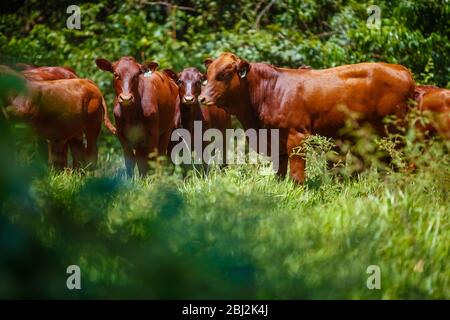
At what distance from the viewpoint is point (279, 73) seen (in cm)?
934

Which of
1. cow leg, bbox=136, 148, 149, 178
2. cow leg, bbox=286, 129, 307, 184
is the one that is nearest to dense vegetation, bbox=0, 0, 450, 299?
cow leg, bbox=286, 129, 307, 184

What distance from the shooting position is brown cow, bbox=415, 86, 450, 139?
29.1 feet

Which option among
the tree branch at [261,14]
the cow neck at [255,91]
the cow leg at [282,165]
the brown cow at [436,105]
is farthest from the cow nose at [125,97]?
the tree branch at [261,14]

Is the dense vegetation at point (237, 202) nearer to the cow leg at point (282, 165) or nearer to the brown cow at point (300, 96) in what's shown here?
the cow leg at point (282, 165)

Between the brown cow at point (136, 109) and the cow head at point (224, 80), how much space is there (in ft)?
3.06

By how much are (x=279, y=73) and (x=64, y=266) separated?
6884 mm

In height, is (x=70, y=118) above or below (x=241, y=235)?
below

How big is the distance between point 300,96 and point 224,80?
0.87 meters

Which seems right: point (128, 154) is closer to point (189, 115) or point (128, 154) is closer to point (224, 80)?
point (189, 115)

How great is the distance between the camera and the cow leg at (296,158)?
8953mm

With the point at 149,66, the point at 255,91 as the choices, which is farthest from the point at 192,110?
the point at 255,91

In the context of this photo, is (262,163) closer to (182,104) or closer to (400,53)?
(182,104)

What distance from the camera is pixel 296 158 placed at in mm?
8961
